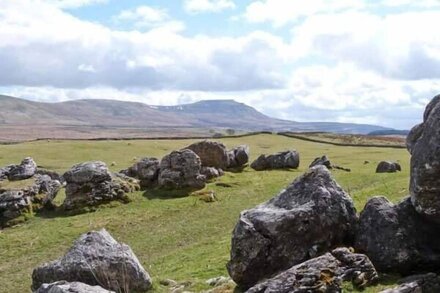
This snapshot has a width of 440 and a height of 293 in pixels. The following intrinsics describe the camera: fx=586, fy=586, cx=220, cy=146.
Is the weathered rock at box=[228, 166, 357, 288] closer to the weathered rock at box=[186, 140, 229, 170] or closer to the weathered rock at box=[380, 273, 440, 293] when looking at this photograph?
the weathered rock at box=[380, 273, 440, 293]

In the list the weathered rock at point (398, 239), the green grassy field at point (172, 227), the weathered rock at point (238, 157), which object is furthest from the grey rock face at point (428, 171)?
the weathered rock at point (238, 157)

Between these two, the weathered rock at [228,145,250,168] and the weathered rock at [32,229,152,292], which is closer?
the weathered rock at [32,229,152,292]

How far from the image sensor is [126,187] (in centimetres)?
5038

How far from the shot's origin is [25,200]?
46906mm

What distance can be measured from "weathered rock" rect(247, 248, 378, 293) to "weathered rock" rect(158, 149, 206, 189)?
33.9 metres

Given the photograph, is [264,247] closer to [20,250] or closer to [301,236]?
[301,236]

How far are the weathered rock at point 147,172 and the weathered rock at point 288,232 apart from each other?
3342 centimetres

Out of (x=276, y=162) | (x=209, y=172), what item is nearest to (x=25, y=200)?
(x=209, y=172)

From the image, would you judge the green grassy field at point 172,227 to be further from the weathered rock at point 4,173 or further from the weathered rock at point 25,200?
the weathered rock at point 4,173

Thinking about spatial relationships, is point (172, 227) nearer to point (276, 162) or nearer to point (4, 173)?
point (4, 173)

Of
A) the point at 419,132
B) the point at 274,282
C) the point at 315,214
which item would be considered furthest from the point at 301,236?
the point at 419,132

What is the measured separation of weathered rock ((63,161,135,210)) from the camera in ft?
156

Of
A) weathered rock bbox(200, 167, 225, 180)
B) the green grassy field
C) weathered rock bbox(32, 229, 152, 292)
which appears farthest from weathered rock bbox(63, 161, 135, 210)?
weathered rock bbox(32, 229, 152, 292)

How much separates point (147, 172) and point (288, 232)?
35264 millimetres
